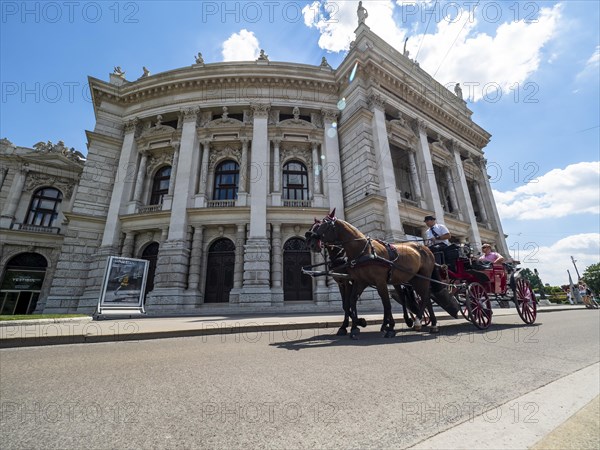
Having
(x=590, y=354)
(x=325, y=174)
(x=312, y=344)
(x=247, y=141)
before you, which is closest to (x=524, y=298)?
(x=590, y=354)

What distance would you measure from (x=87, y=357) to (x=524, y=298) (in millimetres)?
8802

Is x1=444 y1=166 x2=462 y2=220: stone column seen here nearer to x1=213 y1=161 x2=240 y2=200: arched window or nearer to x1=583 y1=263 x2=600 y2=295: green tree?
x1=213 y1=161 x2=240 y2=200: arched window

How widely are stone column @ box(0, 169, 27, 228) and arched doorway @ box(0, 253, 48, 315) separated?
2.66 m

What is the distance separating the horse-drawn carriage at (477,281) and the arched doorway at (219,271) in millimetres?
11535

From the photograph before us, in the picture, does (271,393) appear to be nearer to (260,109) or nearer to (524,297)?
(524,297)

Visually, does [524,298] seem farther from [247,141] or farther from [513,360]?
[247,141]

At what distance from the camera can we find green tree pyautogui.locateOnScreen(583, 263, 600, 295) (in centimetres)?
4981

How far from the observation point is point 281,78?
17922 millimetres

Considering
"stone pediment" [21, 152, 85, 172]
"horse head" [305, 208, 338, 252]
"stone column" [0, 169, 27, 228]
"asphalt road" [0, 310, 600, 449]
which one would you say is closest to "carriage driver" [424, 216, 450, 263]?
"asphalt road" [0, 310, 600, 449]

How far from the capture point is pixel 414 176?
1802 cm

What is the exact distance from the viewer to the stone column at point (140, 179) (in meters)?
16.6

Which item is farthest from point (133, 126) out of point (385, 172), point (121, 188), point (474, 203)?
point (474, 203)

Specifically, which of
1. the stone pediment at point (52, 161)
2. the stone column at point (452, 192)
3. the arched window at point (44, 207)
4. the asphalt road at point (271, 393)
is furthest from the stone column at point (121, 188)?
the stone column at point (452, 192)

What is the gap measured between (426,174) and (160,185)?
18304 mm
